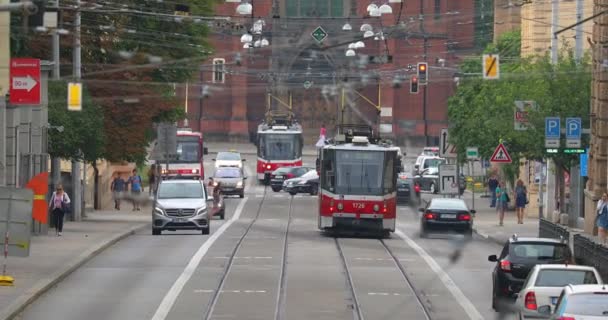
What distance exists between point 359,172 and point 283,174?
34385 mm

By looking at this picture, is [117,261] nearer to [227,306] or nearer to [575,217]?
[227,306]

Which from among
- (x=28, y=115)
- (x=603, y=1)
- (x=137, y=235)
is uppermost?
(x=603, y=1)

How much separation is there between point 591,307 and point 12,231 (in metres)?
14.2

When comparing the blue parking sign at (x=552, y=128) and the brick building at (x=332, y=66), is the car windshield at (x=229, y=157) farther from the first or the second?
the blue parking sign at (x=552, y=128)

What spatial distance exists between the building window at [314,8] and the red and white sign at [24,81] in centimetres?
6960

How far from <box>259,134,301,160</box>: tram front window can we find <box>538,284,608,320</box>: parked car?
6556cm

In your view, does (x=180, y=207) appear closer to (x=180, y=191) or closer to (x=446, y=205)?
(x=180, y=191)

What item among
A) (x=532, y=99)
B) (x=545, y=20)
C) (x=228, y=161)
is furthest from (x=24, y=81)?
(x=228, y=161)

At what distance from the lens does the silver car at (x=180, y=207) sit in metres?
45.0

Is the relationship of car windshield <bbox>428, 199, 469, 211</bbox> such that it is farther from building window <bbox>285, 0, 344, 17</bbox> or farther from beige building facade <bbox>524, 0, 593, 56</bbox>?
building window <bbox>285, 0, 344, 17</bbox>

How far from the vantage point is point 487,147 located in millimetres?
61875

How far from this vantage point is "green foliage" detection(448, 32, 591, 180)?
172 feet

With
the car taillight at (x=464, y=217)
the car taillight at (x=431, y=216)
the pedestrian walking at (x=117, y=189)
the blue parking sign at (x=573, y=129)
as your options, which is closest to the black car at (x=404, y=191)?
the pedestrian walking at (x=117, y=189)

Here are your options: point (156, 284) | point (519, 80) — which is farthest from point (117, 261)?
point (519, 80)
